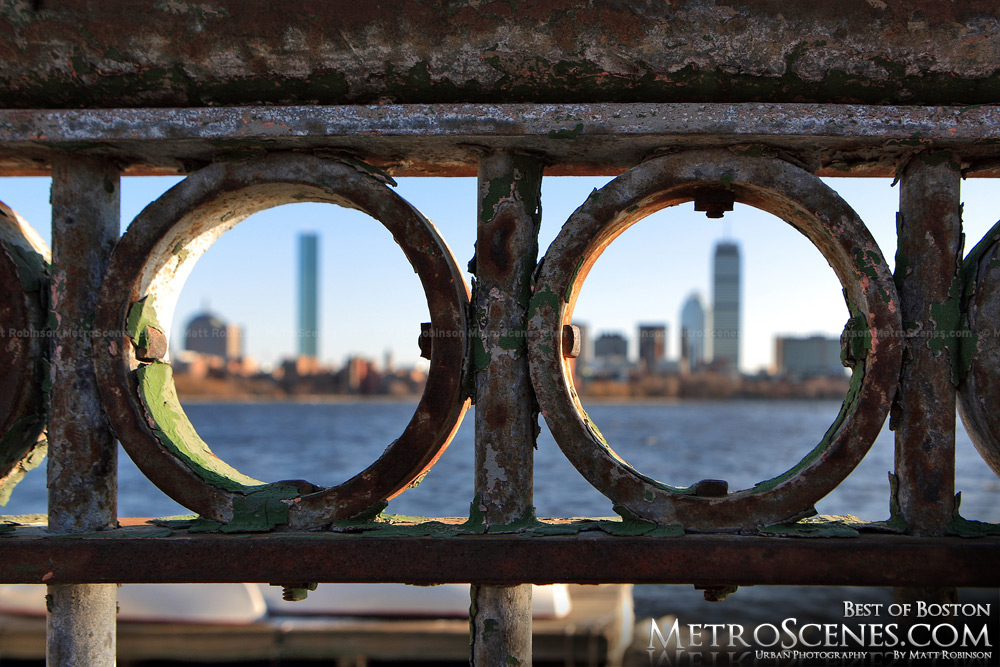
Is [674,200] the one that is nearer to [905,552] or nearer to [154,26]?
[905,552]

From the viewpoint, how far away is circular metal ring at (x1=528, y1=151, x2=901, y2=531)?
2516 millimetres

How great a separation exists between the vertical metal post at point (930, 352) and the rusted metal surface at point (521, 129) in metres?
0.17

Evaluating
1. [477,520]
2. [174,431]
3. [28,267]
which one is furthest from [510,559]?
[28,267]

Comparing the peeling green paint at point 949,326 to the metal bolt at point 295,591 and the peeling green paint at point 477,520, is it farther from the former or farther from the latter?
the metal bolt at point 295,591

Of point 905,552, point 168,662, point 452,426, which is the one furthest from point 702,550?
→ point 168,662

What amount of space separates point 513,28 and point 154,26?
1.21 m

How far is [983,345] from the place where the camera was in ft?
8.20

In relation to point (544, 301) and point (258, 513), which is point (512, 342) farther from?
point (258, 513)

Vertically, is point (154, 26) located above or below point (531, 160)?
above

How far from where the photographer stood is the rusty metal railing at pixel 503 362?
2486mm

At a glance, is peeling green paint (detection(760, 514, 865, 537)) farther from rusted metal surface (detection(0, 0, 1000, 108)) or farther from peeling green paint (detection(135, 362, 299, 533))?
peeling green paint (detection(135, 362, 299, 533))

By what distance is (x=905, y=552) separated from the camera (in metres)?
2.45

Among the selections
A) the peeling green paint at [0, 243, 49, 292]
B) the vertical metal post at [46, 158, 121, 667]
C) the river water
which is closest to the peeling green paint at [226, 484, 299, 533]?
the vertical metal post at [46, 158, 121, 667]

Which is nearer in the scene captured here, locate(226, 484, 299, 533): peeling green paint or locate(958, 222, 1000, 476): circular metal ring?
locate(958, 222, 1000, 476): circular metal ring
